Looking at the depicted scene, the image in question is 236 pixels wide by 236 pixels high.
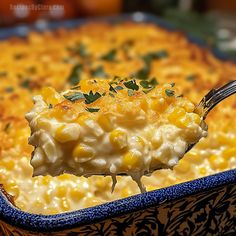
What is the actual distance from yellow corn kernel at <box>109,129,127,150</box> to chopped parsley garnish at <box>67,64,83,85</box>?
85cm

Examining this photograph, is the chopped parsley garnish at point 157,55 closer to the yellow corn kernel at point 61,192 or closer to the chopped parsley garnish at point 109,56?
the chopped parsley garnish at point 109,56

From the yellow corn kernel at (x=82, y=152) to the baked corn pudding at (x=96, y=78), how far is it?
94 millimetres

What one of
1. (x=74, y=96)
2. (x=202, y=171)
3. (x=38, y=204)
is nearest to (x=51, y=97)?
(x=74, y=96)

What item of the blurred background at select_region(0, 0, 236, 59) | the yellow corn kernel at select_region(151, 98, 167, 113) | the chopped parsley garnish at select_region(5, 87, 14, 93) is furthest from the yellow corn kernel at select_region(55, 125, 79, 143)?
the blurred background at select_region(0, 0, 236, 59)

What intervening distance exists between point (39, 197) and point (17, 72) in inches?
35.8

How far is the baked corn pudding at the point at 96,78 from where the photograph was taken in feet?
4.62

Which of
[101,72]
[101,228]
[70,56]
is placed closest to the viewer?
[101,228]

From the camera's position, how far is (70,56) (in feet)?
7.87

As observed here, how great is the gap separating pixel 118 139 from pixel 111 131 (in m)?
0.04

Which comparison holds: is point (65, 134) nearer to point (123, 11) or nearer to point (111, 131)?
point (111, 131)

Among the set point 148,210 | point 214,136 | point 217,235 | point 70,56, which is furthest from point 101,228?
point 70,56

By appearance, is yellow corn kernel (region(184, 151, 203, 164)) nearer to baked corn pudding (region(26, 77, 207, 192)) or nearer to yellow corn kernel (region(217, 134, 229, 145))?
yellow corn kernel (region(217, 134, 229, 145))

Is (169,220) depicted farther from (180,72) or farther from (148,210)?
(180,72)

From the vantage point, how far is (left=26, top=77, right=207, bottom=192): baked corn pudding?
1.18 meters
